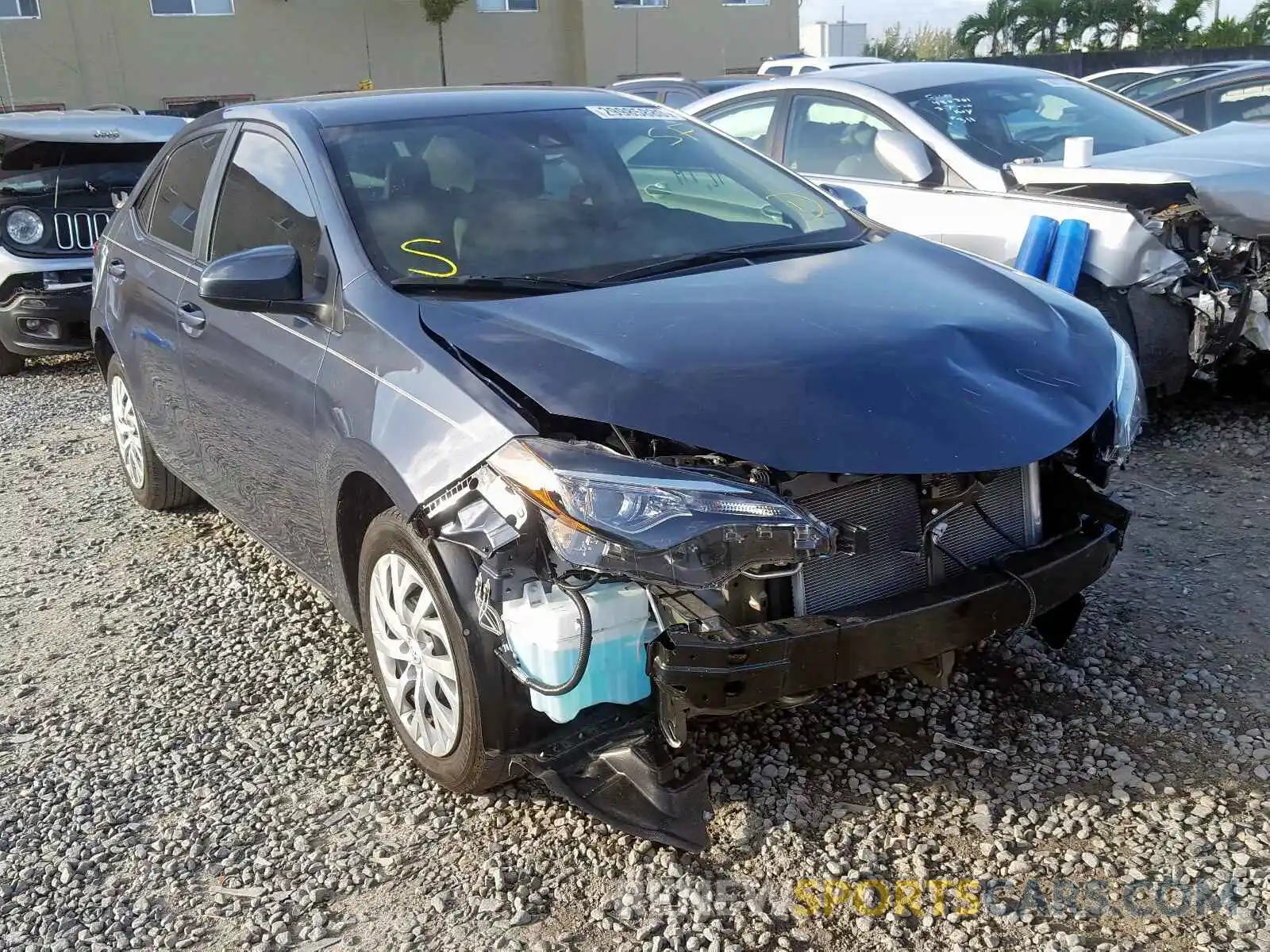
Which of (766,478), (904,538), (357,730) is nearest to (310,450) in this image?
(357,730)

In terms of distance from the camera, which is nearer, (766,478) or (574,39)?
(766,478)

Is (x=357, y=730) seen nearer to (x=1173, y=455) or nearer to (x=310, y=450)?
(x=310, y=450)

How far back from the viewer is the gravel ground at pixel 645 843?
2.62 meters

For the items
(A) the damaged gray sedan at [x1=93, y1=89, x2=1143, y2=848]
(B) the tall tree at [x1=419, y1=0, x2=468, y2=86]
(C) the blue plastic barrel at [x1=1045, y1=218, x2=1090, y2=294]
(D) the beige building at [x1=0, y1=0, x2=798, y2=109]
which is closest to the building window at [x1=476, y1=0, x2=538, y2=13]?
(D) the beige building at [x1=0, y1=0, x2=798, y2=109]

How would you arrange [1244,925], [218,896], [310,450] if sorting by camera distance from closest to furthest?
[1244,925]
[218,896]
[310,450]

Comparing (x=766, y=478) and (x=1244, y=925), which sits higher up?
(x=766, y=478)

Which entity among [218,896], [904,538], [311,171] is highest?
[311,171]

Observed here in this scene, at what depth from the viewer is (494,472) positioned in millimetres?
2602

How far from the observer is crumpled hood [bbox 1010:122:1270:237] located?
16.1 feet

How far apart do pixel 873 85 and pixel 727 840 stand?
4679 mm

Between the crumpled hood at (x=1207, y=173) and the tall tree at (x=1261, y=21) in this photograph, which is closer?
the crumpled hood at (x=1207, y=173)

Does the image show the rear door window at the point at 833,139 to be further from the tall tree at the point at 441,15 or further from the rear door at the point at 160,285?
the tall tree at the point at 441,15

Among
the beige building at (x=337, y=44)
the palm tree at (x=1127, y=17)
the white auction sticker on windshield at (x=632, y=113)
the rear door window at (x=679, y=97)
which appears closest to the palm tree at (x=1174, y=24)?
the palm tree at (x=1127, y=17)

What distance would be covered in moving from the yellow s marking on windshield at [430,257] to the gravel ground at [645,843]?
1.33 m
